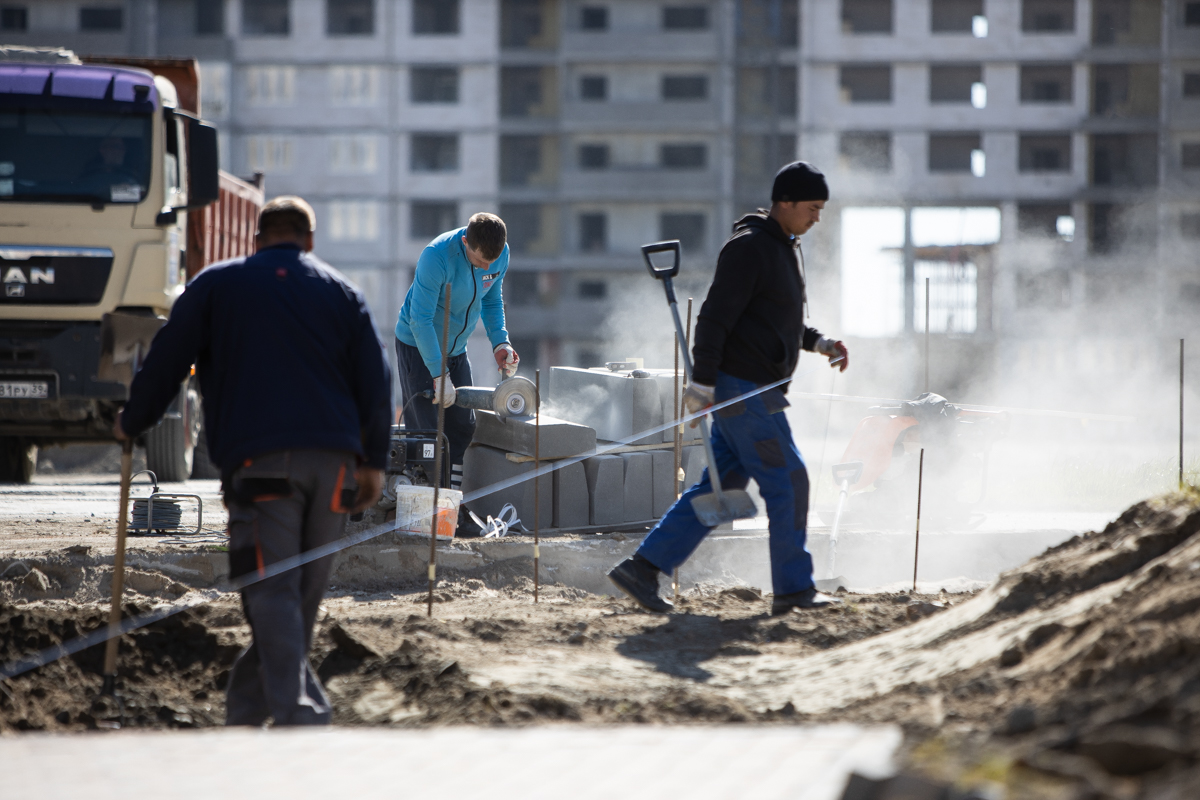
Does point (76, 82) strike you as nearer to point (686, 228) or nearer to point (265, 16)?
point (686, 228)

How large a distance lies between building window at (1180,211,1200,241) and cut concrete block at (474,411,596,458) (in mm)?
40548

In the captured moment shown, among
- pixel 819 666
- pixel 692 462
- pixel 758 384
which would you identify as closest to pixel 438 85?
pixel 692 462

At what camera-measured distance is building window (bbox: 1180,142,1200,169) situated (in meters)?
42.3

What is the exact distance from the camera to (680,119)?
41.8 meters

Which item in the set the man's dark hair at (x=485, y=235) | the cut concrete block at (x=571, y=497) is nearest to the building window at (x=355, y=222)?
the cut concrete block at (x=571, y=497)

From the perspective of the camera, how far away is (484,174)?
140ft

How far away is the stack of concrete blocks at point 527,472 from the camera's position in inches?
287

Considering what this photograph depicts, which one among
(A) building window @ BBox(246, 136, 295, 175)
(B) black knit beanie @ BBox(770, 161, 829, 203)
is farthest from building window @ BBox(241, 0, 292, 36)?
(B) black knit beanie @ BBox(770, 161, 829, 203)

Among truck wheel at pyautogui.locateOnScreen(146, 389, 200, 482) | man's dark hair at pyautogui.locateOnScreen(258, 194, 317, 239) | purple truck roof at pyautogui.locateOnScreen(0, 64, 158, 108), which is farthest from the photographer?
truck wheel at pyautogui.locateOnScreen(146, 389, 200, 482)

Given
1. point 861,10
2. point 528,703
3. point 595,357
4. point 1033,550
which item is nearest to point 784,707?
point 528,703

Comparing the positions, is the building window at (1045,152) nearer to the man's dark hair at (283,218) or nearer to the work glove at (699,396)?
the work glove at (699,396)

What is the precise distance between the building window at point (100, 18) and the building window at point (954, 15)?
29.6 m

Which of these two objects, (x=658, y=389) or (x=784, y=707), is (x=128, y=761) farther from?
(x=658, y=389)

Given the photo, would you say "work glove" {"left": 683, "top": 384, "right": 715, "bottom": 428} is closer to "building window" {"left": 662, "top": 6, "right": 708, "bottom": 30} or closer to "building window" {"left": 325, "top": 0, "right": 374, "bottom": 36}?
"building window" {"left": 662, "top": 6, "right": 708, "bottom": 30}
